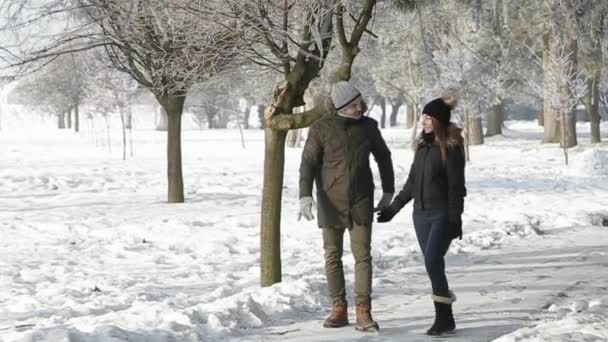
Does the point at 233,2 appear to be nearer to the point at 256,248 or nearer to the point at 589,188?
the point at 256,248

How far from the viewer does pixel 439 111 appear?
6.18 meters

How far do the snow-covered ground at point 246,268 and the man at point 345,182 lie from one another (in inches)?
17.2

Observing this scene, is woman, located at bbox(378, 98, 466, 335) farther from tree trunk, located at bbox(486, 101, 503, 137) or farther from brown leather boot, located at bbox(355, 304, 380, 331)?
tree trunk, located at bbox(486, 101, 503, 137)

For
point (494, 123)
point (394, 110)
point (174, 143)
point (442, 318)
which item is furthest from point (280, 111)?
point (394, 110)

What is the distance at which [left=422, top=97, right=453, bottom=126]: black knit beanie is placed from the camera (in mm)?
6176

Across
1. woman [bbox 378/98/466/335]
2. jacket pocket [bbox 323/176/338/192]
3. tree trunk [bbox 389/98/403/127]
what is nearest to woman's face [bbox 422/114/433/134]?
woman [bbox 378/98/466/335]

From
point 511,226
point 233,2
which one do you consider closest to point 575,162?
point 511,226

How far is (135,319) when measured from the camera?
6.53m

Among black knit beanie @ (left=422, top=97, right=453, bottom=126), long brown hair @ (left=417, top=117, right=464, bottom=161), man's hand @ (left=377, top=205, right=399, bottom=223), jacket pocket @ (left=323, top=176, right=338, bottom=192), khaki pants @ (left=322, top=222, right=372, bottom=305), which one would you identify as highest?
black knit beanie @ (left=422, top=97, right=453, bottom=126)

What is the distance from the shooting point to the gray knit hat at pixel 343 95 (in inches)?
243

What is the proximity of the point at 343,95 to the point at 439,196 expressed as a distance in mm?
1017

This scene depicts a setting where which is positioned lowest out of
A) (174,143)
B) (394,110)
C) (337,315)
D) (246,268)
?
(246,268)

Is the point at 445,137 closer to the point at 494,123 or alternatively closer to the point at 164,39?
the point at 164,39

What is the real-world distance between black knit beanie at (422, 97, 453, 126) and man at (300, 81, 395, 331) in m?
0.44
